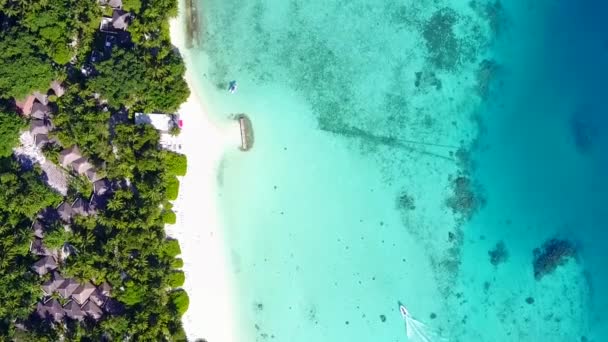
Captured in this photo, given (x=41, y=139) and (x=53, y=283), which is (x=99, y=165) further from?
(x=53, y=283)

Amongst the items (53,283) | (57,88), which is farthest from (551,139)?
(53,283)

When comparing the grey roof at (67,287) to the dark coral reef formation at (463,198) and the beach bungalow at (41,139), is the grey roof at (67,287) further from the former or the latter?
the dark coral reef formation at (463,198)

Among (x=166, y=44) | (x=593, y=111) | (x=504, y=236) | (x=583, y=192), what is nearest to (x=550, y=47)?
(x=593, y=111)

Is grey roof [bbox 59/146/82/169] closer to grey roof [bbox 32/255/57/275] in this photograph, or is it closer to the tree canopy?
the tree canopy

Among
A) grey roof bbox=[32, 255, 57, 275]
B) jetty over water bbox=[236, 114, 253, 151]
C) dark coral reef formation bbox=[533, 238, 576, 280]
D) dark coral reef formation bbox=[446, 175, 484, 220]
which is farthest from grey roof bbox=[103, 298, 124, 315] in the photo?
dark coral reef formation bbox=[533, 238, 576, 280]

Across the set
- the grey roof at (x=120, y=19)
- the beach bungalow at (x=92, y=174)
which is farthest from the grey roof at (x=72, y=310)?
the grey roof at (x=120, y=19)

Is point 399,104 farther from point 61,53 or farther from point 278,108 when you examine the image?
point 61,53

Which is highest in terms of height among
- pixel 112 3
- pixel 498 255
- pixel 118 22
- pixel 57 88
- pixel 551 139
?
pixel 551 139
